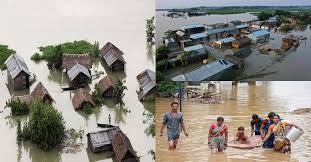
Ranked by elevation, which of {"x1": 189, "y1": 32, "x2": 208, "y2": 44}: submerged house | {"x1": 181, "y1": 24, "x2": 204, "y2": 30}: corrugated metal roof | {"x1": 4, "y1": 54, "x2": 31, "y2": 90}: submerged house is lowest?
{"x1": 4, "y1": 54, "x2": 31, "y2": 90}: submerged house

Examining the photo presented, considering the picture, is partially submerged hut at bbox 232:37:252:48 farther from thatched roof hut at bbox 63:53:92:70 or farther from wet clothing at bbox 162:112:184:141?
thatched roof hut at bbox 63:53:92:70

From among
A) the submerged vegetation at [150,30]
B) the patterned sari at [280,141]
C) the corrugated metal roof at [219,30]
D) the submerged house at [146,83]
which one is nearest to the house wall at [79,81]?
the submerged house at [146,83]

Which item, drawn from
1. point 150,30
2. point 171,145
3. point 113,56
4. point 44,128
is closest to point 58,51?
point 113,56

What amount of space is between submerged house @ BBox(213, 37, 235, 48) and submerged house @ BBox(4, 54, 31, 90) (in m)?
1.67

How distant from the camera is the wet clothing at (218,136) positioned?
2.80 meters

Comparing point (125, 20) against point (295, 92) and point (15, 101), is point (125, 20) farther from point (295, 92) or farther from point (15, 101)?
point (295, 92)

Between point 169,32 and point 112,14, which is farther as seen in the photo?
point 112,14

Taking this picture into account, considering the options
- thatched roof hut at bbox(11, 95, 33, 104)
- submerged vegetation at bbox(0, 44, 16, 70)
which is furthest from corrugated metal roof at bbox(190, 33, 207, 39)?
submerged vegetation at bbox(0, 44, 16, 70)

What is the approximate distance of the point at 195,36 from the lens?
2.87 m

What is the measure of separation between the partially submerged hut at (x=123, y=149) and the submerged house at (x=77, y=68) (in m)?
0.90

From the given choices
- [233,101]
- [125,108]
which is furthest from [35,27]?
[233,101]

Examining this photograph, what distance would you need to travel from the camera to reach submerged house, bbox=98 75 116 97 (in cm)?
362

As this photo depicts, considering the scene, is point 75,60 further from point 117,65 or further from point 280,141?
point 280,141

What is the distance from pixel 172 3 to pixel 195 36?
26cm
